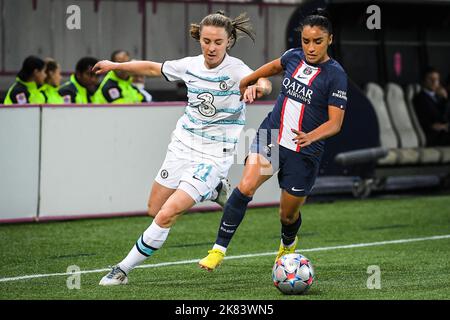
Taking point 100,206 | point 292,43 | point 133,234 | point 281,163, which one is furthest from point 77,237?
point 292,43

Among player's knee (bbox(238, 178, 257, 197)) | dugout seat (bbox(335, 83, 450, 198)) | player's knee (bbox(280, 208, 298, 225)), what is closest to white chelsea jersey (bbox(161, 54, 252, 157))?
player's knee (bbox(238, 178, 257, 197))

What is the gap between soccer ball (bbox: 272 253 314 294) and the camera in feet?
26.7

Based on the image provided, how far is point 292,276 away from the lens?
816 centimetres

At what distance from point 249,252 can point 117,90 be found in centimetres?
417

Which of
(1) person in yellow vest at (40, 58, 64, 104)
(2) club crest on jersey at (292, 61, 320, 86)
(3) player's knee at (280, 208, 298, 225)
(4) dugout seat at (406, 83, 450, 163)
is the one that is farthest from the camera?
(4) dugout seat at (406, 83, 450, 163)

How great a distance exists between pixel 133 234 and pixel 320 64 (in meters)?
4.11

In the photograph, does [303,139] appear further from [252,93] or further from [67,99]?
[67,99]

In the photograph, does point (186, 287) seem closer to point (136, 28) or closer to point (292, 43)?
point (292, 43)

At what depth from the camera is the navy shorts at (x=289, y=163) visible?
9000mm

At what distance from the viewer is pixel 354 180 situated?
1656 centimetres

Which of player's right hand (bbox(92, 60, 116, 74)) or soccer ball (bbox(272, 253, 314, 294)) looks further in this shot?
player's right hand (bbox(92, 60, 116, 74))
